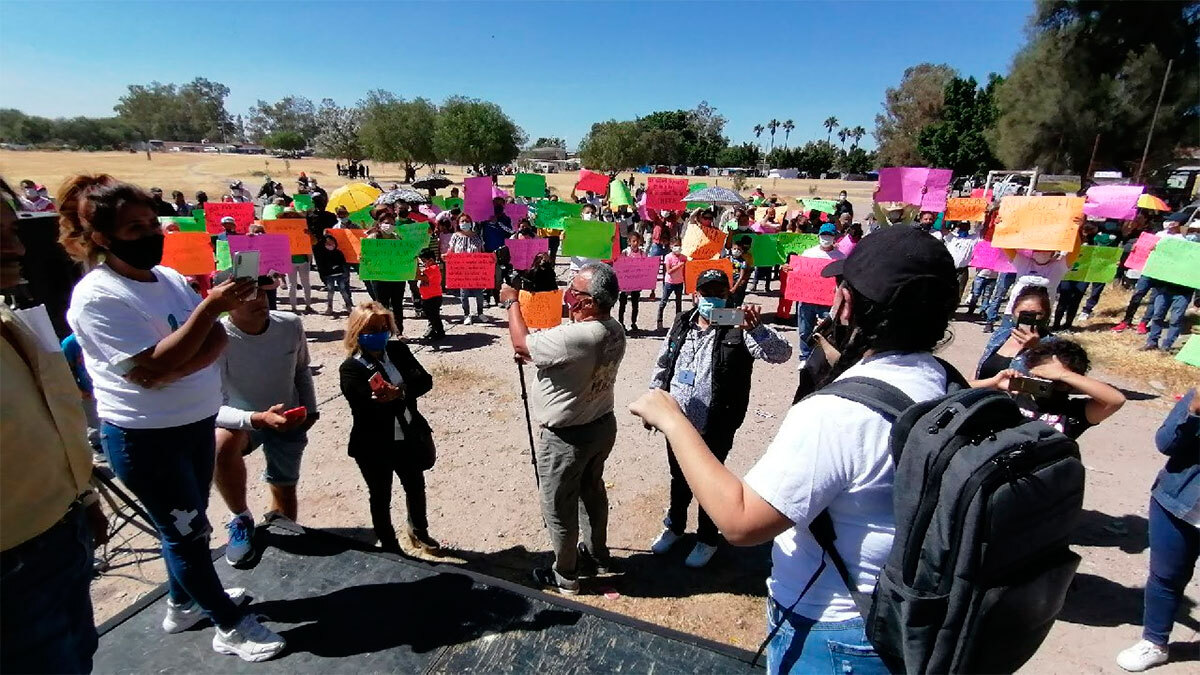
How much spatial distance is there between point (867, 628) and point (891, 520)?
10.0 inches

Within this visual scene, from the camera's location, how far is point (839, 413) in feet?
4.11

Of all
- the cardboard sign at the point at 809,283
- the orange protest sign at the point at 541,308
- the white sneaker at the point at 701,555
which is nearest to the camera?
the white sneaker at the point at 701,555

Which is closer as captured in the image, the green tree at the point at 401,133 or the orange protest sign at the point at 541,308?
the orange protest sign at the point at 541,308

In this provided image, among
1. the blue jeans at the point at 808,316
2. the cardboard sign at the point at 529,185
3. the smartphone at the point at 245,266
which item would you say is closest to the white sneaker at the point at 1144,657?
the blue jeans at the point at 808,316

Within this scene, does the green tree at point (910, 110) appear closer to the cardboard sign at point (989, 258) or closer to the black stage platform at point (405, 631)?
the cardboard sign at point (989, 258)

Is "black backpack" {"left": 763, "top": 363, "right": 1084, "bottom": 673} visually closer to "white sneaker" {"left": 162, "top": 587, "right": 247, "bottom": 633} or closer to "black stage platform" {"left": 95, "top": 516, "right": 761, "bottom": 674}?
"black stage platform" {"left": 95, "top": 516, "right": 761, "bottom": 674}

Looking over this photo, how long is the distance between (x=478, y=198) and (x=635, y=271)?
13.3 ft

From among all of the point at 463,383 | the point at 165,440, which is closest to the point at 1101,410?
the point at 165,440

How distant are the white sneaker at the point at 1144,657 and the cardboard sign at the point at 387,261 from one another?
782 cm

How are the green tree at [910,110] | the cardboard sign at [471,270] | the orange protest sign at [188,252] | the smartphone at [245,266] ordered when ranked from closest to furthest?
the smartphone at [245,266] < the orange protest sign at [188,252] < the cardboard sign at [471,270] < the green tree at [910,110]

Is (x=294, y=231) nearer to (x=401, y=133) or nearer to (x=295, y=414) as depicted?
(x=295, y=414)

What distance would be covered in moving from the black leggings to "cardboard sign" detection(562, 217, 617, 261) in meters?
5.19

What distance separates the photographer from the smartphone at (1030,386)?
2486 millimetres

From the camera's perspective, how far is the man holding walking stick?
3.07m
